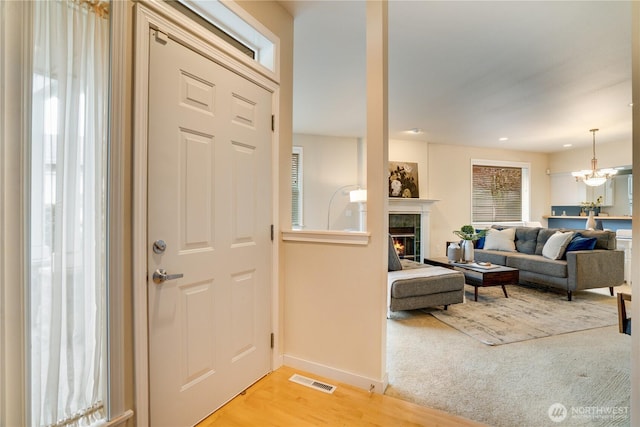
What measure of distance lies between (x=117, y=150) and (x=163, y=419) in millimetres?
1307

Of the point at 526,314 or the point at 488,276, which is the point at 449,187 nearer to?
the point at 488,276

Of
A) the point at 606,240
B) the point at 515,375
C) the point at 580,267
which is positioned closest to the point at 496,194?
the point at 606,240

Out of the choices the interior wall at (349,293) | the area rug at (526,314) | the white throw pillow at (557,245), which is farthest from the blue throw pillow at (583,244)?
the interior wall at (349,293)

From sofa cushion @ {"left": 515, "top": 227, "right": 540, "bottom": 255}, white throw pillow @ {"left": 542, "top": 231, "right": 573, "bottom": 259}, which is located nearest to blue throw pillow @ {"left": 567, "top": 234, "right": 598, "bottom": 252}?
white throw pillow @ {"left": 542, "top": 231, "right": 573, "bottom": 259}

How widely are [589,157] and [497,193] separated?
1954 mm

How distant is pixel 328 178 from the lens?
625 centimetres

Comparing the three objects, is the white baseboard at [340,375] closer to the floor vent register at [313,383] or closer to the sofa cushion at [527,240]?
the floor vent register at [313,383]

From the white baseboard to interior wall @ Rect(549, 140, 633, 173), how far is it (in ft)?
23.8

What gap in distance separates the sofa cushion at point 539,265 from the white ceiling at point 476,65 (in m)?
2.18

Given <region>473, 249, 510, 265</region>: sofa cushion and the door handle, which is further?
<region>473, 249, 510, 265</region>: sofa cushion

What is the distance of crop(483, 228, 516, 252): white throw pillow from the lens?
18.1 feet

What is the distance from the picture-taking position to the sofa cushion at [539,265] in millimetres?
4191

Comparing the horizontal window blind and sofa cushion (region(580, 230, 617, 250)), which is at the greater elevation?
the horizontal window blind

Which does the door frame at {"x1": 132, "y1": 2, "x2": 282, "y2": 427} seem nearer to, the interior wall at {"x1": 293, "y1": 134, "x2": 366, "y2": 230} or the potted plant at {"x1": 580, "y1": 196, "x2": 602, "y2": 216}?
the interior wall at {"x1": 293, "y1": 134, "x2": 366, "y2": 230}
